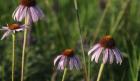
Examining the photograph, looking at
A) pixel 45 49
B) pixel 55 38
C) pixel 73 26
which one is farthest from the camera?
pixel 73 26

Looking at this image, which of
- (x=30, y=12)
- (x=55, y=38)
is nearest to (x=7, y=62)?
(x=55, y=38)

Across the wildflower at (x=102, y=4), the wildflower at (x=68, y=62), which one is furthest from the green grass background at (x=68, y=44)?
the wildflower at (x=68, y=62)

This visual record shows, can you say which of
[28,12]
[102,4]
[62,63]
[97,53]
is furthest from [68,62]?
[102,4]

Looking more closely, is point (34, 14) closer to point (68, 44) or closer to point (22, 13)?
point (22, 13)

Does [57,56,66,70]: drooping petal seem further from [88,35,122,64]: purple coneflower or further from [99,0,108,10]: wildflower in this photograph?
[99,0,108,10]: wildflower

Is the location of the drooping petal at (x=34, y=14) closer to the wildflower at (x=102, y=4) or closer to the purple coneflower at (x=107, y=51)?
the purple coneflower at (x=107, y=51)

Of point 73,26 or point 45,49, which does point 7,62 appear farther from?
point 73,26

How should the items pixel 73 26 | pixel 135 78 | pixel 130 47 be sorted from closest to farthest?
1. pixel 135 78
2. pixel 130 47
3. pixel 73 26

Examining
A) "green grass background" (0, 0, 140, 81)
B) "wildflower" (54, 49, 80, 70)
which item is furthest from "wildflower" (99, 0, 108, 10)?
"wildflower" (54, 49, 80, 70)

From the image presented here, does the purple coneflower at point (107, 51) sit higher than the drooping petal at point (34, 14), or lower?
lower
